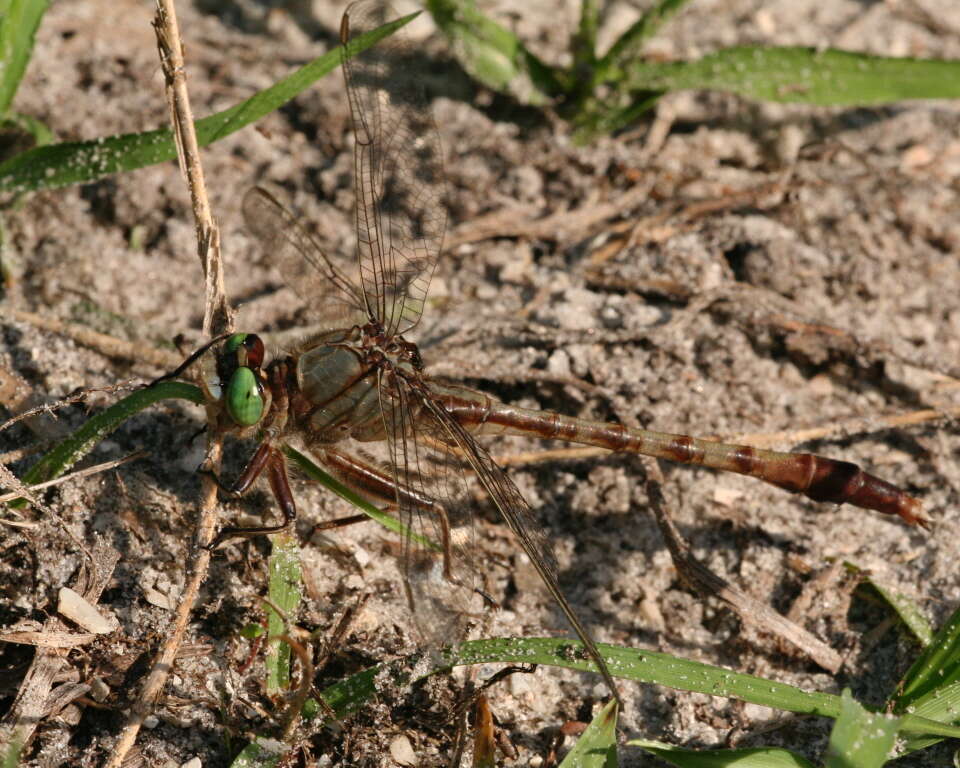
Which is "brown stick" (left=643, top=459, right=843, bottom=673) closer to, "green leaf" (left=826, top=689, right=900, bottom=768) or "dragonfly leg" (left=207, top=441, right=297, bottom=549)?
"green leaf" (left=826, top=689, right=900, bottom=768)

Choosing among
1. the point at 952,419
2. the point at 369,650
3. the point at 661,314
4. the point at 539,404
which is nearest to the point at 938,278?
the point at 952,419

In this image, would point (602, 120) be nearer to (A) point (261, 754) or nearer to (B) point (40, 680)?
(A) point (261, 754)

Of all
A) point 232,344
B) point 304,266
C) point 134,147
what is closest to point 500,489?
point 232,344

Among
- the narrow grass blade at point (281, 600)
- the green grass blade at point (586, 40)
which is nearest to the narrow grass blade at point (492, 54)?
the green grass blade at point (586, 40)

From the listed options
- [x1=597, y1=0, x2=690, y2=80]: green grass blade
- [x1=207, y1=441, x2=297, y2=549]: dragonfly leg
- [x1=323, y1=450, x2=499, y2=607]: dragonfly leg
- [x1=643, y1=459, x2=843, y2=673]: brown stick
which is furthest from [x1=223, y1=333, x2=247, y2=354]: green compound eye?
[x1=597, y1=0, x2=690, y2=80]: green grass blade

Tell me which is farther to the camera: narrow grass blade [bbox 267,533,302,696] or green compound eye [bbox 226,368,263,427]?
green compound eye [bbox 226,368,263,427]

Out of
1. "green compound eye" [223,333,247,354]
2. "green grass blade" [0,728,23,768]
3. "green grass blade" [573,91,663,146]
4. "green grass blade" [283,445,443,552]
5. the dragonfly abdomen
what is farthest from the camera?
"green grass blade" [573,91,663,146]
